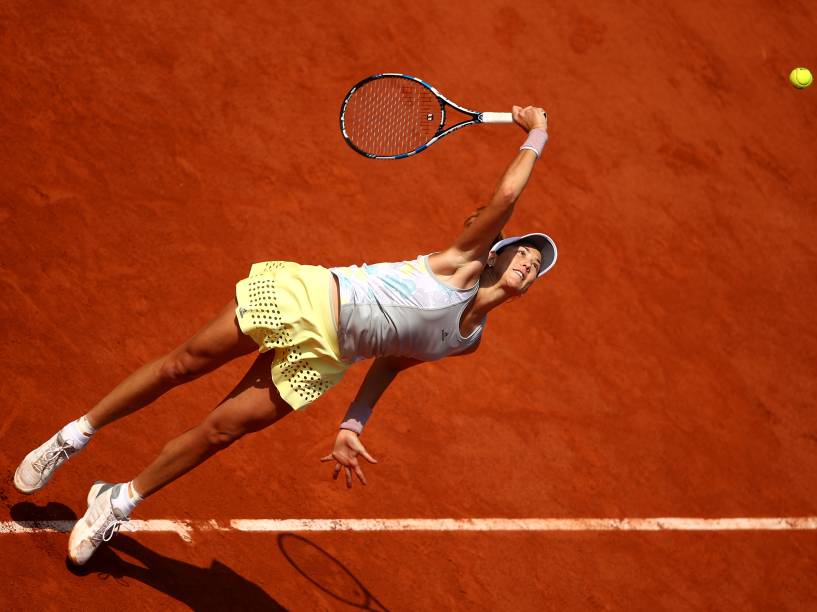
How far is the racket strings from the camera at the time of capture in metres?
5.95

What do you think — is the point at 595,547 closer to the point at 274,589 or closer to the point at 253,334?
the point at 274,589

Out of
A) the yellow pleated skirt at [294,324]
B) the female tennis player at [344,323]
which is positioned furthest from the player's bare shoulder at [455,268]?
the yellow pleated skirt at [294,324]

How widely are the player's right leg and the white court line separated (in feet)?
1.37

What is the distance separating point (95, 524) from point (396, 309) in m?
1.96

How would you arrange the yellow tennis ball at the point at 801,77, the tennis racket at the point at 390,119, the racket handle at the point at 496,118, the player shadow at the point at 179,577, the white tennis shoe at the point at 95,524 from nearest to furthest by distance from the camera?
the racket handle at the point at 496,118
the white tennis shoe at the point at 95,524
the player shadow at the point at 179,577
the tennis racket at the point at 390,119
the yellow tennis ball at the point at 801,77

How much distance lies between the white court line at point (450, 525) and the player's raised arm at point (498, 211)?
2072mm

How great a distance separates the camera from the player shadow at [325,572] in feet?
18.7

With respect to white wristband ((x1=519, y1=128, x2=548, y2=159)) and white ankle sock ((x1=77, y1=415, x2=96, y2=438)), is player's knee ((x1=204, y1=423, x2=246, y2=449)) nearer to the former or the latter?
white ankle sock ((x1=77, y1=415, x2=96, y2=438))

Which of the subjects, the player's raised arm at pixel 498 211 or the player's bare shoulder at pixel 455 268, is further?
the player's bare shoulder at pixel 455 268

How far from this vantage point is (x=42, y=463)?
5.17 meters

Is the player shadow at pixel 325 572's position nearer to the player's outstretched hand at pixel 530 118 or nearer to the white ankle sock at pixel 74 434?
the white ankle sock at pixel 74 434

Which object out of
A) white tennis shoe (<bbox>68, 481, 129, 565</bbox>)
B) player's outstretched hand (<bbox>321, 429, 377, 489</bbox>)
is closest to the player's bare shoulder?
player's outstretched hand (<bbox>321, 429, 377, 489</bbox>)

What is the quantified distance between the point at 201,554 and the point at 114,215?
7.72 ft

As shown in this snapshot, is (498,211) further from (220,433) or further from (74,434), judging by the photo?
(74,434)
